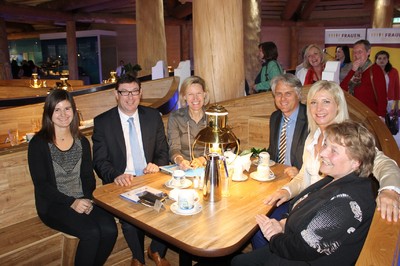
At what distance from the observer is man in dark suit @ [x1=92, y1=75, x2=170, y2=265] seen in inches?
102

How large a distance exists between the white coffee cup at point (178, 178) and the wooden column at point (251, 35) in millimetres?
7139

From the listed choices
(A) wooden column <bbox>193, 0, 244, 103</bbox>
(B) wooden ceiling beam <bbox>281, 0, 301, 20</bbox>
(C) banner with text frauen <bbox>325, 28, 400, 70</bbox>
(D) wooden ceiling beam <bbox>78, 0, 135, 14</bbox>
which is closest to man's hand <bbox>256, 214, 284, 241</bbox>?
(A) wooden column <bbox>193, 0, 244, 103</bbox>

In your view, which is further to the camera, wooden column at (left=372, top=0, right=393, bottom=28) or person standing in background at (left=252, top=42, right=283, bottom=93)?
wooden column at (left=372, top=0, right=393, bottom=28)

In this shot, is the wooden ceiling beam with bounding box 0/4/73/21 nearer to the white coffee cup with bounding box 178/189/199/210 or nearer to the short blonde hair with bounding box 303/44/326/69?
the short blonde hair with bounding box 303/44/326/69

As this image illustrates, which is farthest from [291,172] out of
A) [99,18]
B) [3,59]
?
[99,18]

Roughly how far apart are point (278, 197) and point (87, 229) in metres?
1.21

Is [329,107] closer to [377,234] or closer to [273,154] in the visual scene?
[273,154]

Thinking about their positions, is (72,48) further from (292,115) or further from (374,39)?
(292,115)

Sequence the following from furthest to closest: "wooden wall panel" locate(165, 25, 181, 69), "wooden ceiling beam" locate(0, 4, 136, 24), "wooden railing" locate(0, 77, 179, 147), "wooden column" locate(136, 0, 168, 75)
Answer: "wooden wall panel" locate(165, 25, 181, 69) → "wooden ceiling beam" locate(0, 4, 136, 24) → "wooden column" locate(136, 0, 168, 75) → "wooden railing" locate(0, 77, 179, 147)

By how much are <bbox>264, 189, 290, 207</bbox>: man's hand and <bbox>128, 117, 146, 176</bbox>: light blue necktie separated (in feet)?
3.69

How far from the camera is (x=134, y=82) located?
2693 mm

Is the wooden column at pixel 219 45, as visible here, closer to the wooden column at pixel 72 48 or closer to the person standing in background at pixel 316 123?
the person standing in background at pixel 316 123

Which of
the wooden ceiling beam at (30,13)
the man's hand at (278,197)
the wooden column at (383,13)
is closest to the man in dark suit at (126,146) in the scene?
the man's hand at (278,197)

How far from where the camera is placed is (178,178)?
2225 mm
